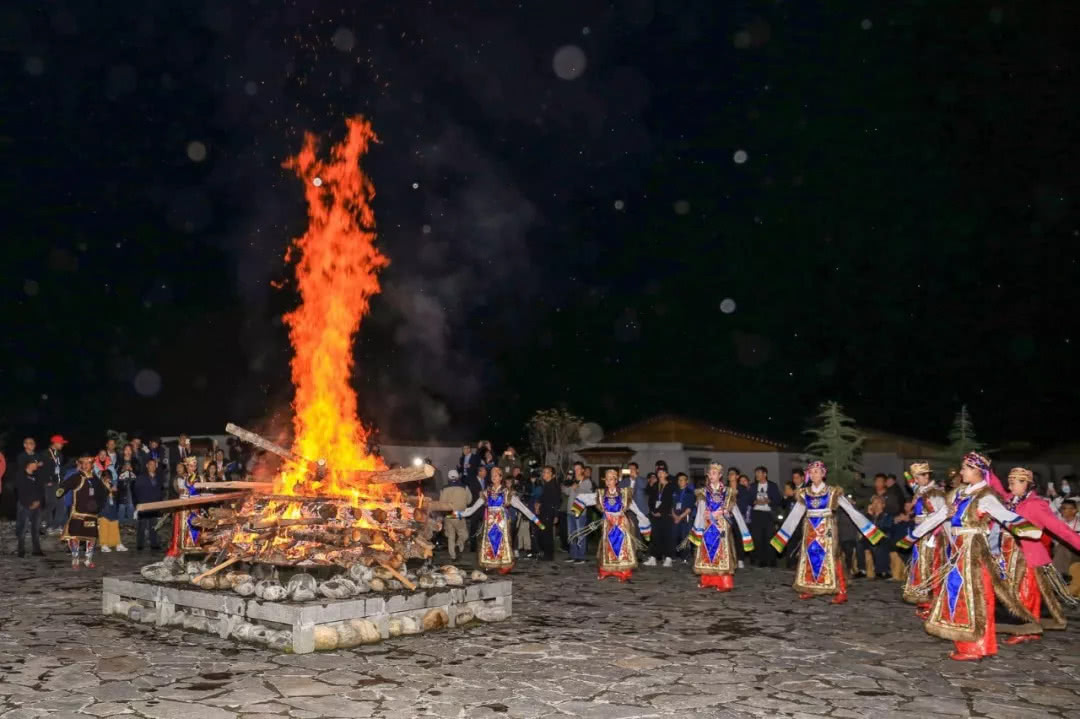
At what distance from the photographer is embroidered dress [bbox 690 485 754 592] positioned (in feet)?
46.8

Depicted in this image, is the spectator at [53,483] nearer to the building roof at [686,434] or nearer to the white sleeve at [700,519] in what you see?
the white sleeve at [700,519]

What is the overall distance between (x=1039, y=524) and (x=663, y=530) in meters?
8.47

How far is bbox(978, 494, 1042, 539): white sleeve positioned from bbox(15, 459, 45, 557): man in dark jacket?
1610 cm

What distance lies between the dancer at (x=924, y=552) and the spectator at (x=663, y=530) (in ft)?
18.7

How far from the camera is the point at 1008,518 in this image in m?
9.40

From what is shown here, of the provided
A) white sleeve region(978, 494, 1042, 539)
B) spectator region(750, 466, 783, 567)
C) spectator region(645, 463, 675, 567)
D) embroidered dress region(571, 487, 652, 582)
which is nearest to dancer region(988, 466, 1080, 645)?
white sleeve region(978, 494, 1042, 539)

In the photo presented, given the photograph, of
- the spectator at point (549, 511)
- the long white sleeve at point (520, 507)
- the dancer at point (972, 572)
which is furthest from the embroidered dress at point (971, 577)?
the spectator at point (549, 511)

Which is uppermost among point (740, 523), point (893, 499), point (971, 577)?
point (893, 499)

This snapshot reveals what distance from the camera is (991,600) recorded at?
30.9 ft

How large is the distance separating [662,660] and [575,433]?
34.0 meters

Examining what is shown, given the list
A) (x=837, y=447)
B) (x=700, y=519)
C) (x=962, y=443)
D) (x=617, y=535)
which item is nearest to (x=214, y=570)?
(x=617, y=535)

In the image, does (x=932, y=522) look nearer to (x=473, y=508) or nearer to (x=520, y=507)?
(x=520, y=507)

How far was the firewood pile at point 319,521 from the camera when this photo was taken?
10.9 m

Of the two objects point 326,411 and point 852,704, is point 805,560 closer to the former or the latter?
point 852,704
